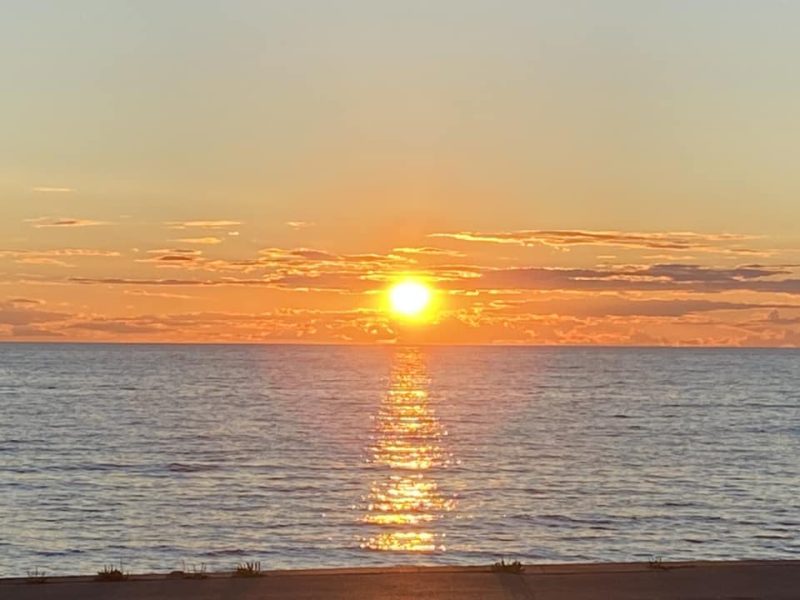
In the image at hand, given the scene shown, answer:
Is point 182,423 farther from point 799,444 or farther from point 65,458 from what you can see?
point 799,444

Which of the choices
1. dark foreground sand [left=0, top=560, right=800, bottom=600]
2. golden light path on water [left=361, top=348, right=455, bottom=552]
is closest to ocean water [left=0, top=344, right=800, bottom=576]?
golden light path on water [left=361, top=348, right=455, bottom=552]

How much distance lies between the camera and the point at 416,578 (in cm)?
1432

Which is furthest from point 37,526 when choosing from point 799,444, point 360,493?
point 799,444

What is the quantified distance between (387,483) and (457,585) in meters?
33.2

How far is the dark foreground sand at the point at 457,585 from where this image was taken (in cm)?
1344

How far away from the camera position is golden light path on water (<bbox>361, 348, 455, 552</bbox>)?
33.1 meters

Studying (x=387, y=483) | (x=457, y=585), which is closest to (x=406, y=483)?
(x=387, y=483)

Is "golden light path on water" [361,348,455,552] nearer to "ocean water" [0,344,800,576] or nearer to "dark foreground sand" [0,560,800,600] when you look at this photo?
"ocean water" [0,344,800,576]

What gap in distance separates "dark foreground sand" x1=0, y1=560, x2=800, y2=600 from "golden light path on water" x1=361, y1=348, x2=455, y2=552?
1663 cm

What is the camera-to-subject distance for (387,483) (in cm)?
4684

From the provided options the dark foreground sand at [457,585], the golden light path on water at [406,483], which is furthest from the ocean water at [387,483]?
the dark foreground sand at [457,585]

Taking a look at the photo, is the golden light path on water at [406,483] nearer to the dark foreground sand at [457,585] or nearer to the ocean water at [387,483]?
the ocean water at [387,483]

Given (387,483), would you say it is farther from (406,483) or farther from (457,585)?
(457,585)

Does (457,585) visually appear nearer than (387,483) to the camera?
Yes
